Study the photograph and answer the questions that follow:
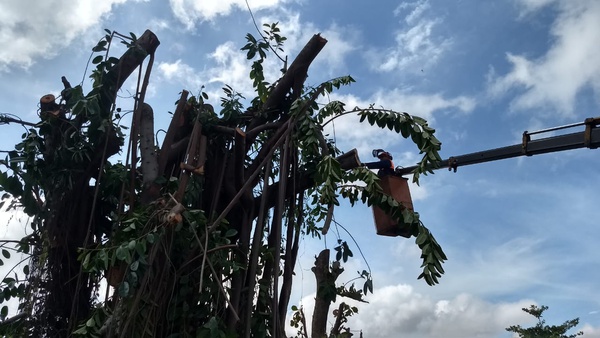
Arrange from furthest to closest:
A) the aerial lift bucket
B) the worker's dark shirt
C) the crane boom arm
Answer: the crane boom arm, the worker's dark shirt, the aerial lift bucket

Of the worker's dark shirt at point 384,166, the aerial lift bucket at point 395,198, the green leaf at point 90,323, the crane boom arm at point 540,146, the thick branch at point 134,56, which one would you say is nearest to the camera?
the green leaf at point 90,323

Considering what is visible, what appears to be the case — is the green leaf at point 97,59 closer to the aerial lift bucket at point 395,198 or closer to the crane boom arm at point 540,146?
the aerial lift bucket at point 395,198

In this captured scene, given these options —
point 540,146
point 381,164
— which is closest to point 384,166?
point 381,164

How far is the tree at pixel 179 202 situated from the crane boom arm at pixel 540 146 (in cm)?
167

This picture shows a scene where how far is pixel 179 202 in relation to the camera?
3299mm

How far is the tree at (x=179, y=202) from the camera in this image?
322 centimetres

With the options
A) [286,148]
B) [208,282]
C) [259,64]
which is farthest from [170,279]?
[259,64]

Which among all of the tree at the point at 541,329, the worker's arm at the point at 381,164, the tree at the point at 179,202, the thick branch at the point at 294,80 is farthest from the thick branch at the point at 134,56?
the tree at the point at 541,329

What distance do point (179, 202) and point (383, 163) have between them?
1306 mm

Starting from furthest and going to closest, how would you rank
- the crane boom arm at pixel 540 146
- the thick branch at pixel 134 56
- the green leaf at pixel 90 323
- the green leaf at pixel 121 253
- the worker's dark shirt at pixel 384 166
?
the crane boom arm at pixel 540 146, the thick branch at pixel 134 56, the worker's dark shirt at pixel 384 166, the green leaf at pixel 90 323, the green leaf at pixel 121 253

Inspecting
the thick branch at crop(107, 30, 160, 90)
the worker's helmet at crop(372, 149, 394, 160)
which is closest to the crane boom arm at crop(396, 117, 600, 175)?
the worker's helmet at crop(372, 149, 394, 160)

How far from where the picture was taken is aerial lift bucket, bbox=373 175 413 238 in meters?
3.57

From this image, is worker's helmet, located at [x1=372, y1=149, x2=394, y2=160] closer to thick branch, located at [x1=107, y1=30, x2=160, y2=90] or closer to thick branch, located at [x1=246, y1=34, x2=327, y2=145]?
thick branch, located at [x1=246, y1=34, x2=327, y2=145]

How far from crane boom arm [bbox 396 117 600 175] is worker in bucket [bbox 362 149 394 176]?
1199 mm
